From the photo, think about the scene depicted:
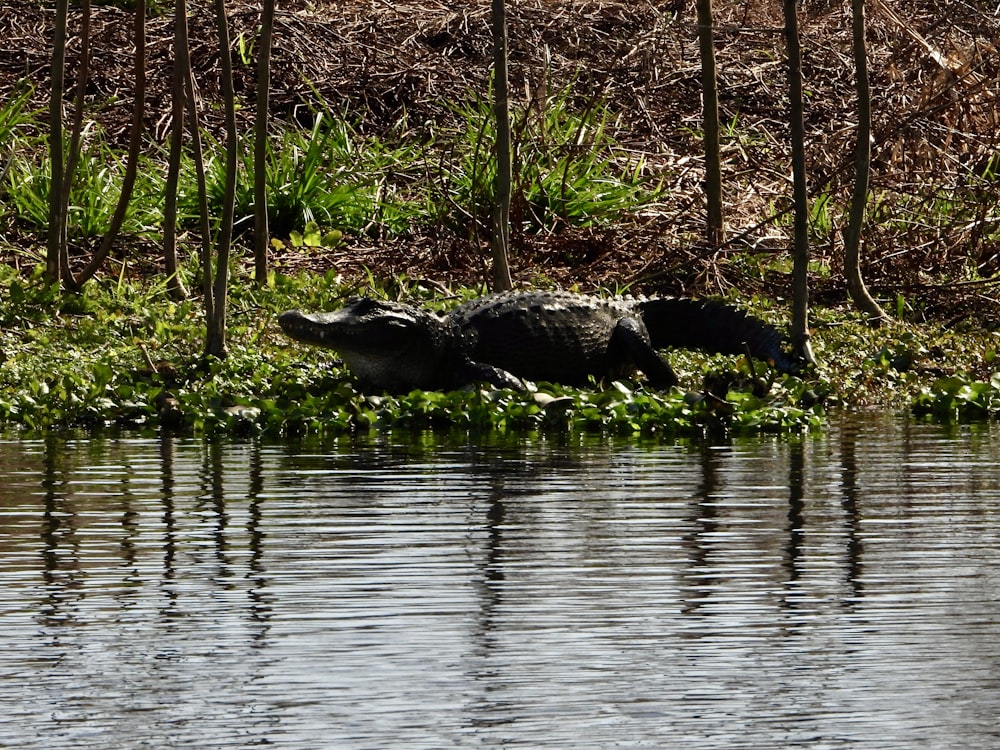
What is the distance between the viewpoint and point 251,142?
1739 centimetres

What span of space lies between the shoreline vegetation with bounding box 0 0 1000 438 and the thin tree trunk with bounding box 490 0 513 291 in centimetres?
67

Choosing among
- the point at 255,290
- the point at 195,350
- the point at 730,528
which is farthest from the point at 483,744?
the point at 255,290

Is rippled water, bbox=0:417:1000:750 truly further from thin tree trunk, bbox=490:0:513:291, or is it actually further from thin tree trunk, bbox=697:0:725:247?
thin tree trunk, bbox=697:0:725:247

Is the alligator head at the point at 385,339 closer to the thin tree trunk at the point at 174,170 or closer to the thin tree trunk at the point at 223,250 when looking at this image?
the thin tree trunk at the point at 223,250

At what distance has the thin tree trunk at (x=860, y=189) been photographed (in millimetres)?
13211

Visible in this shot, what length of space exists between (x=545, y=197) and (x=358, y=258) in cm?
167

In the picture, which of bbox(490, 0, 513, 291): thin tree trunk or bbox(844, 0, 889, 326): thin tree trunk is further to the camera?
bbox(844, 0, 889, 326): thin tree trunk

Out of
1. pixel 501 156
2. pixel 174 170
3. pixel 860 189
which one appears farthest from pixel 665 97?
pixel 174 170

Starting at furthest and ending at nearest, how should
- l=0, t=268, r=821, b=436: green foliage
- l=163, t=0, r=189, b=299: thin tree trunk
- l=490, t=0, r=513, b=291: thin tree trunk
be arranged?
l=490, t=0, r=513, b=291: thin tree trunk → l=163, t=0, r=189, b=299: thin tree trunk → l=0, t=268, r=821, b=436: green foliage

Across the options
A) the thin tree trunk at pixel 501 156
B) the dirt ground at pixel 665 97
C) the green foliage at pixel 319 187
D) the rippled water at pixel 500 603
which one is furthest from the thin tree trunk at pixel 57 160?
the rippled water at pixel 500 603

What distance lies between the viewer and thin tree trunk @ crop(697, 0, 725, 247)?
1475 centimetres

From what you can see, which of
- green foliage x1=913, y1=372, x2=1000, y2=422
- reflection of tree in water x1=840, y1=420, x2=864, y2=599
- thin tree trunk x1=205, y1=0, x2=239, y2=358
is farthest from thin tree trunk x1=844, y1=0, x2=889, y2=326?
thin tree trunk x1=205, y1=0, x2=239, y2=358

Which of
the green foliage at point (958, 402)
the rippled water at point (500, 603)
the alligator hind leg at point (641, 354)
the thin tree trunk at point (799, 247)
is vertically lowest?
the rippled water at point (500, 603)

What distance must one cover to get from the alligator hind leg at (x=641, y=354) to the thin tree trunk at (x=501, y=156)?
47.6 inches
